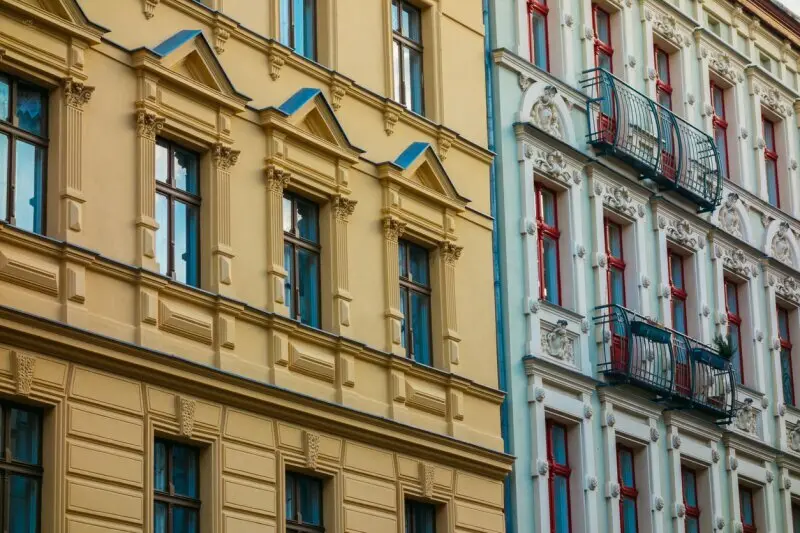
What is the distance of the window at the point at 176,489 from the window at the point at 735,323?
16.5 meters

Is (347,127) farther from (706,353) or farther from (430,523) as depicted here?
(706,353)

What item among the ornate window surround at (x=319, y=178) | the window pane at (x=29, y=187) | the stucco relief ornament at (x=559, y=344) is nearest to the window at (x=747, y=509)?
the stucco relief ornament at (x=559, y=344)

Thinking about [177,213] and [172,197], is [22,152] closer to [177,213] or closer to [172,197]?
[172,197]

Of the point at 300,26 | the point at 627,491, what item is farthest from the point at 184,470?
the point at 627,491

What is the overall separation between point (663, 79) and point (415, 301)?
1126cm

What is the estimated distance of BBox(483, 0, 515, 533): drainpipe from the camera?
98.3ft

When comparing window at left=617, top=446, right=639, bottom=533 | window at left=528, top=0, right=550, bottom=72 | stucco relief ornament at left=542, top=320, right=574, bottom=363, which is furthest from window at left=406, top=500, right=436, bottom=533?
window at left=528, top=0, right=550, bottom=72

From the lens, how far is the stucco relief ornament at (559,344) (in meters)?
31.5

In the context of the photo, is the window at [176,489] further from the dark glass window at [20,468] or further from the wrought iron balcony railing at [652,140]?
the wrought iron balcony railing at [652,140]

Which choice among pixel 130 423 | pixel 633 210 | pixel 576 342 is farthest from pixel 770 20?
pixel 130 423

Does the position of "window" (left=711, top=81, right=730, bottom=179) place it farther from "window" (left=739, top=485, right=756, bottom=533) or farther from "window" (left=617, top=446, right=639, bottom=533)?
"window" (left=617, top=446, right=639, bottom=533)

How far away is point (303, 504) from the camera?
2558cm

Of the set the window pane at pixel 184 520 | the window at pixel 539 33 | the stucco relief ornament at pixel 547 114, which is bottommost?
the window pane at pixel 184 520

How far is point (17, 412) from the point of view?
21406 mm
